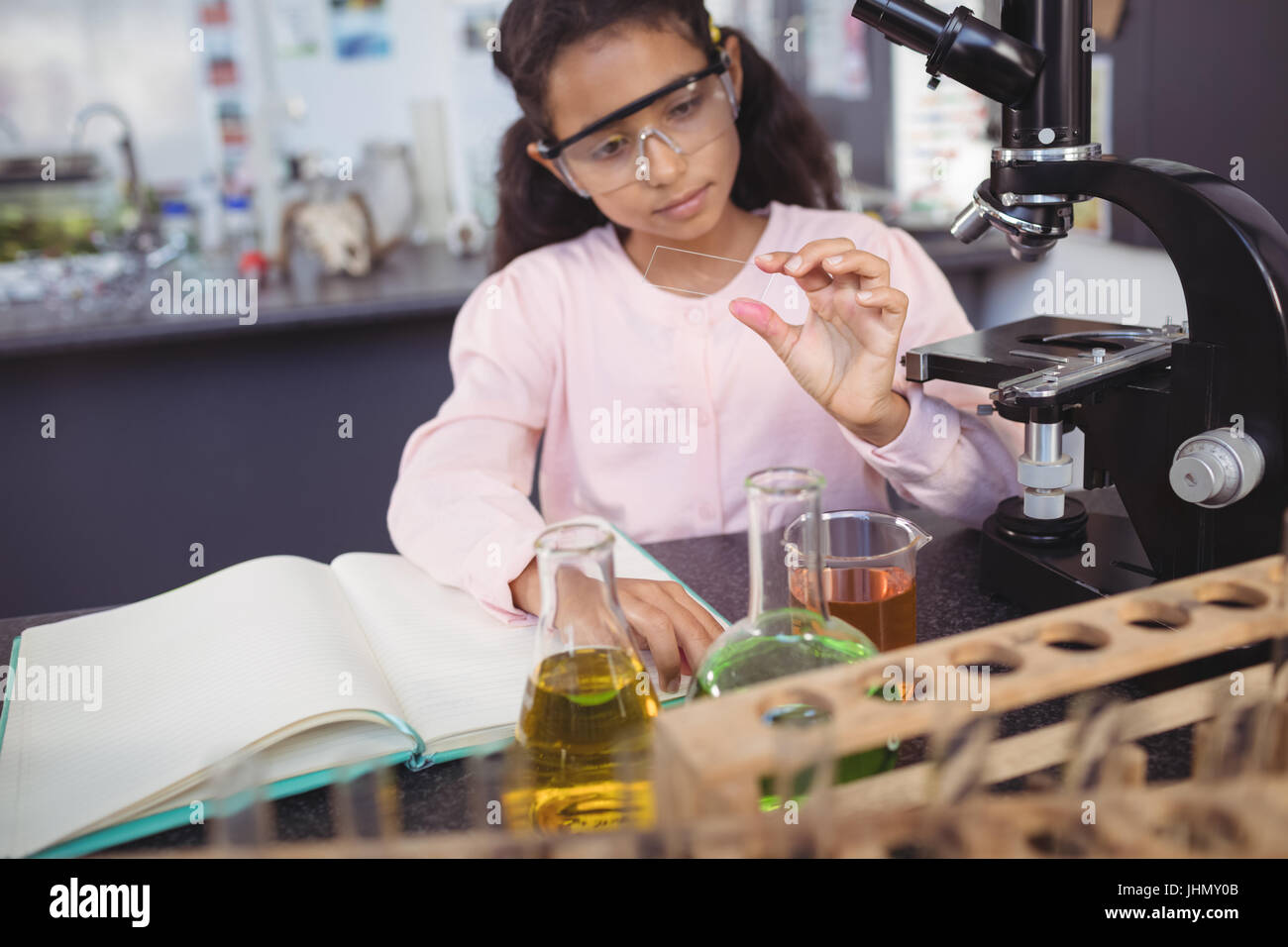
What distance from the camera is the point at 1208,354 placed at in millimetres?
881

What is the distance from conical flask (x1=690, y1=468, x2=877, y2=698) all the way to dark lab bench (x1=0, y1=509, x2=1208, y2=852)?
16 cm

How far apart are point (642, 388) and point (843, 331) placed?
57 cm

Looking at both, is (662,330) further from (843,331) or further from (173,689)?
(173,689)

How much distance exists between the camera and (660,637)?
0.93 meters

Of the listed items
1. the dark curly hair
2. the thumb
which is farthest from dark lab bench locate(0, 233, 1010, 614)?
the thumb

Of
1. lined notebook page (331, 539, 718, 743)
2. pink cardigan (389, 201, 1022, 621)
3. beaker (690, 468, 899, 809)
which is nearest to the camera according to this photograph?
beaker (690, 468, 899, 809)

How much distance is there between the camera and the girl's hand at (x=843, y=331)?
1021mm

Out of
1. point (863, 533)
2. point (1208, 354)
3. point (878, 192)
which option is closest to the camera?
point (1208, 354)

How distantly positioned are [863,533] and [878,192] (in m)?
2.81

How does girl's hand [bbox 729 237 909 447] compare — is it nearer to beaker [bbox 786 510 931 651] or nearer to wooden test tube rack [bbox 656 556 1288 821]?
beaker [bbox 786 510 931 651]

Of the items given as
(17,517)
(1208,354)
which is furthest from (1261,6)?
(17,517)

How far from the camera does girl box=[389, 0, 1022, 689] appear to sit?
3.79 ft

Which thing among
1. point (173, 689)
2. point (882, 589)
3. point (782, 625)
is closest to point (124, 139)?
point (173, 689)
